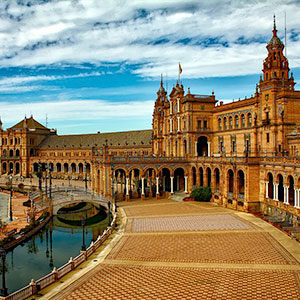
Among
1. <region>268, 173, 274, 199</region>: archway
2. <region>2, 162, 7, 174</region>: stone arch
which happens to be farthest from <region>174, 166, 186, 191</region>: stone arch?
<region>2, 162, 7, 174</region>: stone arch

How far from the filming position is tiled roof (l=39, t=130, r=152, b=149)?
9581 centimetres

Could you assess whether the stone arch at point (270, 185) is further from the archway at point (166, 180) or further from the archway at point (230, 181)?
the archway at point (166, 180)

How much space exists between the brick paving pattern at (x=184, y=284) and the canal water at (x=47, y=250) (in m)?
7.72

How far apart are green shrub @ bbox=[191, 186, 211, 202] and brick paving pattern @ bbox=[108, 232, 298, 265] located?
21.0 m

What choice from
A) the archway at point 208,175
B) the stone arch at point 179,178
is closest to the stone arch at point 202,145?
the stone arch at point 179,178

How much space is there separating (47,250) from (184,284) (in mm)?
20085

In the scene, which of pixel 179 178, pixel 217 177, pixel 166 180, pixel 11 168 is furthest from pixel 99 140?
pixel 217 177

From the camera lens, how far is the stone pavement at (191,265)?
68.5ft

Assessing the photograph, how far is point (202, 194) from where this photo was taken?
182ft

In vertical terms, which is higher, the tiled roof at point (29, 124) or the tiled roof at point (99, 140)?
the tiled roof at point (29, 124)

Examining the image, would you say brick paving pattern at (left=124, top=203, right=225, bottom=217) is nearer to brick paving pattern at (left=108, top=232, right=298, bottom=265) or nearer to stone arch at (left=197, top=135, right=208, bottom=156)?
brick paving pattern at (left=108, top=232, right=298, bottom=265)

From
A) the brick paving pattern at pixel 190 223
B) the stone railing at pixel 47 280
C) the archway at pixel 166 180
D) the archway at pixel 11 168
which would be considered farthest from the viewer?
the archway at pixel 11 168

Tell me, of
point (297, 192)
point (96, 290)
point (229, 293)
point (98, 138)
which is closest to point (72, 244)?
point (96, 290)

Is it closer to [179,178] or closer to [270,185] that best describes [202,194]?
[179,178]
